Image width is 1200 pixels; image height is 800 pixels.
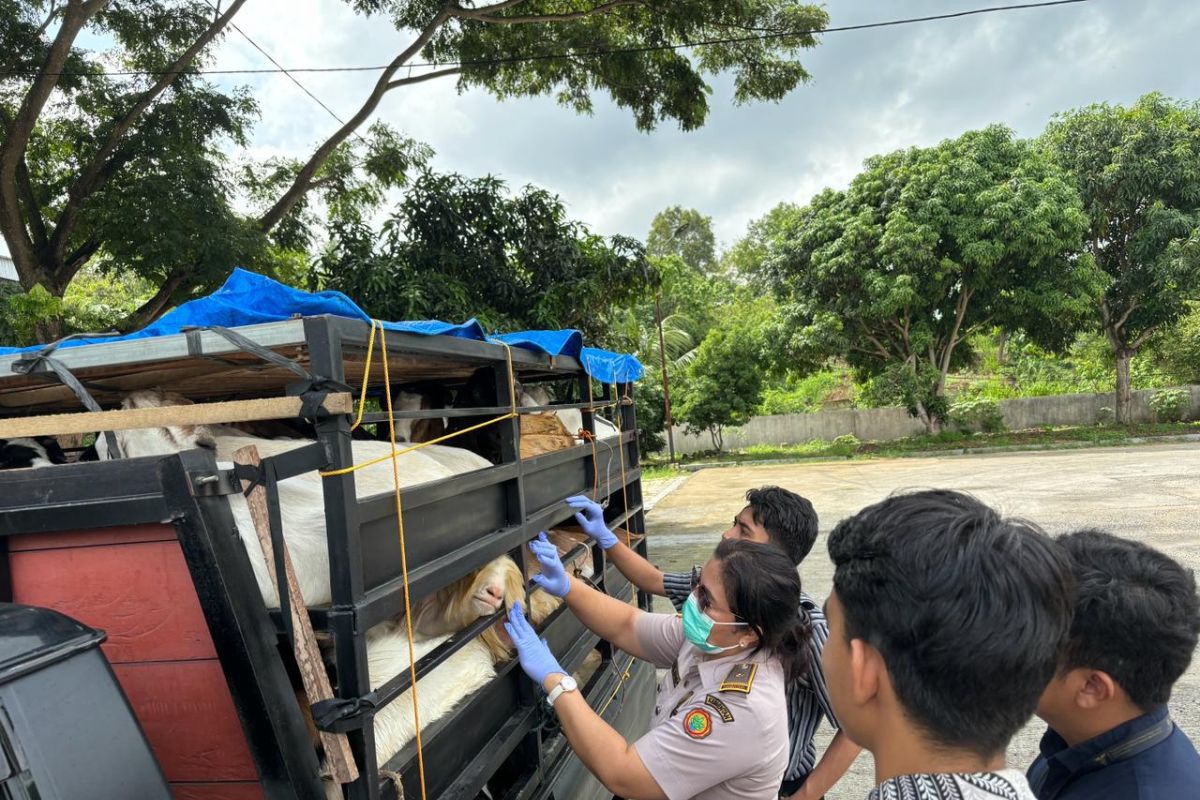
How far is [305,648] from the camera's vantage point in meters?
1.36

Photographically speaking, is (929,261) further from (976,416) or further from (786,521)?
(786,521)

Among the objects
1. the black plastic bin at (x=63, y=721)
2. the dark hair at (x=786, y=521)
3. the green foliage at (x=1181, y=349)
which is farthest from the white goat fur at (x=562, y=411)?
the green foliage at (x=1181, y=349)

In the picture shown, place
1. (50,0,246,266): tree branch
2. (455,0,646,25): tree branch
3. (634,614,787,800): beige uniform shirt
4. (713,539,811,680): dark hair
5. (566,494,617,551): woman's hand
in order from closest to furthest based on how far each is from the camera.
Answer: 1. (634,614,787,800): beige uniform shirt
2. (713,539,811,680): dark hair
3. (566,494,617,551): woman's hand
4. (50,0,246,266): tree branch
5. (455,0,646,25): tree branch

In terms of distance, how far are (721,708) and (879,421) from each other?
21.6 m

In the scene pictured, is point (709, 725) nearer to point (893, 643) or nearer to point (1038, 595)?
point (893, 643)

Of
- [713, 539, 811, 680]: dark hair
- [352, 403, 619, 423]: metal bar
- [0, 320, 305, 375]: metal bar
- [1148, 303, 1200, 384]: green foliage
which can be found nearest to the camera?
[0, 320, 305, 375]: metal bar

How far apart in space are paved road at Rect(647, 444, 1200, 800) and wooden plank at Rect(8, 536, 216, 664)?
3078 millimetres

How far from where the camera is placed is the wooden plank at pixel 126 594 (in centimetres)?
133

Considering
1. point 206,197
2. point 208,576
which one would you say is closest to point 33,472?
point 208,576

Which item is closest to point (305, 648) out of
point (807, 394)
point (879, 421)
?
point (879, 421)

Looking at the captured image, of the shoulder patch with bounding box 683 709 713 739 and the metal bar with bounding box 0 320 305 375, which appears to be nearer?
the metal bar with bounding box 0 320 305 375

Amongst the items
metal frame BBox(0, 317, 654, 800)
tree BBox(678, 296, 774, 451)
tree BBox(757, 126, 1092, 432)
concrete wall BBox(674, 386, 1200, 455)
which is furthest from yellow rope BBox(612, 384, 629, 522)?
concrete wall BBox(674, 386, 1200, 455)

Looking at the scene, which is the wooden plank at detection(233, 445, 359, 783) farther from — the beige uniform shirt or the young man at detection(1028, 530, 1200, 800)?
the young man at detection(1028, 530, 1200, 800)

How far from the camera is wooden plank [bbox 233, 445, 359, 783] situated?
4.38 feet
